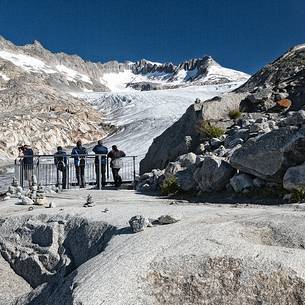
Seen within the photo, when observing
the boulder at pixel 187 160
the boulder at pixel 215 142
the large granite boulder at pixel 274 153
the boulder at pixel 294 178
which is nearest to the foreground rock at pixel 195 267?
the boulder at pixel 294 178

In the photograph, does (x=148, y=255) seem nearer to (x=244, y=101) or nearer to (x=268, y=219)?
(x=268, y=219)

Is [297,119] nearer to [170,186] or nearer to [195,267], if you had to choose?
[170,186]

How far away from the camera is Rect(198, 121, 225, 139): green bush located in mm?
16844

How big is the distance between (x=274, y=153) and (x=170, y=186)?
379cm

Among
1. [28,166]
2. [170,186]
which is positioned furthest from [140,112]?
[170,186]

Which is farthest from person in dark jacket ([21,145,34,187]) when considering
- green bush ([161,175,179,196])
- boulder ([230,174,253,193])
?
boulder ([230,174,253,193])

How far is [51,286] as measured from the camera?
620 centimetres

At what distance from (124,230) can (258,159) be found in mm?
4693

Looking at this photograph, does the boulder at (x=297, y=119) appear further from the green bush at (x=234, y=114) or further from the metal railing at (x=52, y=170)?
the metal railing at (x=52, y=170)

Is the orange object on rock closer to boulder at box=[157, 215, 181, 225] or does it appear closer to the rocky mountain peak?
the rocky mountain peak

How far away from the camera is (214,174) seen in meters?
11.9

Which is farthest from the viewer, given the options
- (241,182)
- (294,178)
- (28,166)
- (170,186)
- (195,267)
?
(28,166)

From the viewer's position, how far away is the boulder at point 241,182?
11.1m

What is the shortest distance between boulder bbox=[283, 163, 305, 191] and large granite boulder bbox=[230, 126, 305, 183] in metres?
0.39
